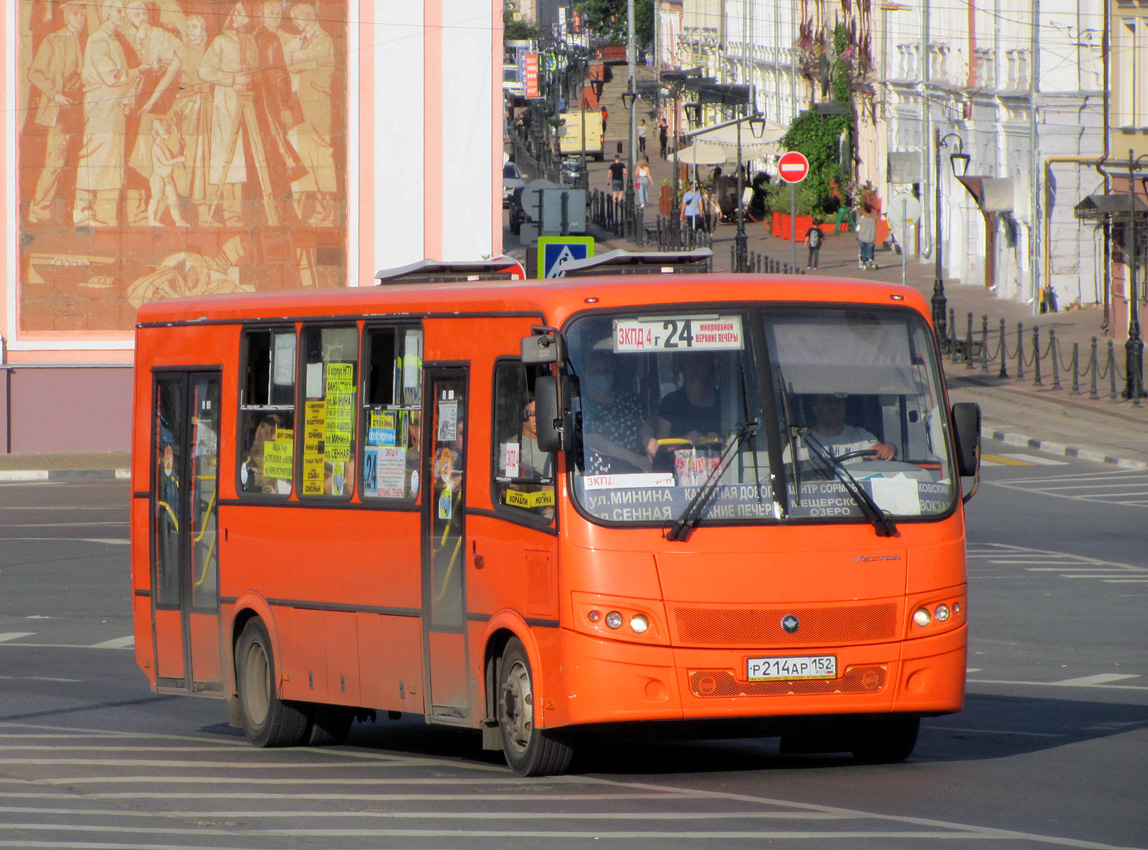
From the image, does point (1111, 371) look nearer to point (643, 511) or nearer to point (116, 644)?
point (116, 644)

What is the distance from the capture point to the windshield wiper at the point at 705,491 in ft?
28.4

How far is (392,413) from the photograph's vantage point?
32.9 feet

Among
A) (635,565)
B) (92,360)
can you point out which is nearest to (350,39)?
(92,360)

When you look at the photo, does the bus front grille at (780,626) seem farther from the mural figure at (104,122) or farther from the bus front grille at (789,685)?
the mural figure at (104,122)

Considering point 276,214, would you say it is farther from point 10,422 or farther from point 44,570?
point 44,570

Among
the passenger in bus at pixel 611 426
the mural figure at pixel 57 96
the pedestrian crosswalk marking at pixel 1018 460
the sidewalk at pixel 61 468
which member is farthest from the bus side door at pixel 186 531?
the mural figure at pixel 57 96

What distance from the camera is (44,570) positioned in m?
20.1

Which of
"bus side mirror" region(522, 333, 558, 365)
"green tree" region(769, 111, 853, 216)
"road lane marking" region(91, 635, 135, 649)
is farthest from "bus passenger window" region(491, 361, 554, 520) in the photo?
"green tree" region(769, 111, 853, 216)

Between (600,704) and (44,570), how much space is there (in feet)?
41.9

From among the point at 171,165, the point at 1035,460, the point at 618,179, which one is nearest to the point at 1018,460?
the point at 1035,460

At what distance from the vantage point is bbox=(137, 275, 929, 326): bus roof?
8.98m

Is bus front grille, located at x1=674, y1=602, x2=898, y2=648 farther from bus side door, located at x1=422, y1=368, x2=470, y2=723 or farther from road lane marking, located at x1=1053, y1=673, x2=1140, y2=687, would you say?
road lane marking, located at x1=1053, y1=673, x2=1140, y2=687

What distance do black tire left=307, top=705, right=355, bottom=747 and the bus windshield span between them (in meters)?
3.12

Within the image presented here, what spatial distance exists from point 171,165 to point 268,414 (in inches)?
875
